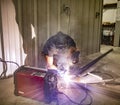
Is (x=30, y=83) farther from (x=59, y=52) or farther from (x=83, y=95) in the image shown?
(x=59, y=52)

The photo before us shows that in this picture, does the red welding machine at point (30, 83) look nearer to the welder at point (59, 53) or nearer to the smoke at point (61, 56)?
the welder at point (59, 53)

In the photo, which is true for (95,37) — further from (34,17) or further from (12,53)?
(12,53)

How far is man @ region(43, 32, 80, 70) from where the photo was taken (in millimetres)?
2502

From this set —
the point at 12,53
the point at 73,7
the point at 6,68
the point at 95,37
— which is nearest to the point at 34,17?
the point at 12,53

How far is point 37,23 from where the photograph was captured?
2615mm

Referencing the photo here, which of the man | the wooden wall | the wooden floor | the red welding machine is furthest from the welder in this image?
the red welding machine

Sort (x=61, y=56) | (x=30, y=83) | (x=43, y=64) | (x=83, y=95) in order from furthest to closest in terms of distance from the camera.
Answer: (x=43, y=64) < (x=61, y=56) < (x=83, y=95) < (x=30, y=83)

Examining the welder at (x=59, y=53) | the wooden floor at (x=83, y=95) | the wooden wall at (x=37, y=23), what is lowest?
the wooden floor at (x=83, y=95)

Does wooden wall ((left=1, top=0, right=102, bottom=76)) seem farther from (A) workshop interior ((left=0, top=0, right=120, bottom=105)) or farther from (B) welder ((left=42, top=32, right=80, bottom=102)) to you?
(B) welder ((left=42, top=32, right=80, bottom=102))

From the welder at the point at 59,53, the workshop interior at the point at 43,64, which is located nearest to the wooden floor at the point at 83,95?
the workshop interior at the point at 43,64

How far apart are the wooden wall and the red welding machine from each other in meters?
0.70

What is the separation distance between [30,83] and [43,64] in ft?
3.87

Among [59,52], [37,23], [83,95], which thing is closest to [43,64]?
[59,52]

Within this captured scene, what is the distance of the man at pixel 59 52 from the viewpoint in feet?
8.21
